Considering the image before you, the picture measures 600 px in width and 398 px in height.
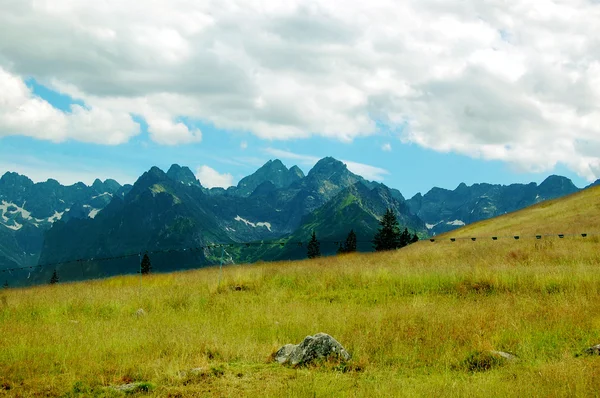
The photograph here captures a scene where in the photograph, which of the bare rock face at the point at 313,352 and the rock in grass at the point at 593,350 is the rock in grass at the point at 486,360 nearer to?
the rock in grass at the point at 593,350

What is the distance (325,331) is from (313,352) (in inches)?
107

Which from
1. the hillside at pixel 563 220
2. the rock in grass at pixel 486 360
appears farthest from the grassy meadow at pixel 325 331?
the hillside at pixel 563 220

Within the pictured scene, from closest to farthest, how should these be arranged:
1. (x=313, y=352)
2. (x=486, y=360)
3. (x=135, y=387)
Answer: (x=135, y=387), (x=486, y=360), (x=313, y=352)

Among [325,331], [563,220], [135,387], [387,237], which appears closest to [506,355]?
[325,331]

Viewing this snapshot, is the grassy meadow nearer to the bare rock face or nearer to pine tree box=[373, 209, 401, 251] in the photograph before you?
the bare rock face

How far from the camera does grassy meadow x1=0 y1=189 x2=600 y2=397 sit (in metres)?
8.26

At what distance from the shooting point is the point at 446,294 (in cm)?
1755

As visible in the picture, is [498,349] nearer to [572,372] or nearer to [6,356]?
[572,372]

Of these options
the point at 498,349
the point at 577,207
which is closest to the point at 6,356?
the point at 498,349

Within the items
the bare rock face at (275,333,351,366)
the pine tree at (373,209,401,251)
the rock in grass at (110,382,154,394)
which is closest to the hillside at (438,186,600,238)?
the bare rock face at (275,333,351,366)

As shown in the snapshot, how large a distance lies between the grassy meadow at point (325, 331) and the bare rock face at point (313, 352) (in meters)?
0.34

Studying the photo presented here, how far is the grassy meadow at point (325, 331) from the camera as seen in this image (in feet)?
27.1

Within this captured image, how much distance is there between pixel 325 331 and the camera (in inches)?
494

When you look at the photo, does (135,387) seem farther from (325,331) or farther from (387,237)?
(387,237)
